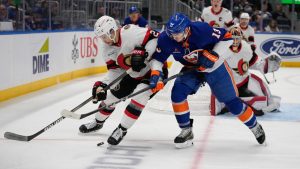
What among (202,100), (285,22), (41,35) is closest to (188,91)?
(202,100)

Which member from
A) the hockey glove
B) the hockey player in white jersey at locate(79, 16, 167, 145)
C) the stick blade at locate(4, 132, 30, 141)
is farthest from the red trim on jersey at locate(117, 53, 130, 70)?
the stick blade at locate(4, 132, 30, 141)

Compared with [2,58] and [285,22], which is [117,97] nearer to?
[2,58]

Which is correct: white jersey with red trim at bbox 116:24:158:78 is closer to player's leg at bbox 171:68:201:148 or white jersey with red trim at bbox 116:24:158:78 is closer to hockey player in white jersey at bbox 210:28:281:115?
player's leg at bbox 171:68:201:148

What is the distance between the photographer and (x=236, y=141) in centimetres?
467

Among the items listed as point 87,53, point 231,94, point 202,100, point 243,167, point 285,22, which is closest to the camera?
point 243,167

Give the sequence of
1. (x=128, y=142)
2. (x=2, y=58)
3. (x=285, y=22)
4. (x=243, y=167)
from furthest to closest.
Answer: (x=285, y=22) < (x=2, y=58) < (x=128, y=142) < (x=243, y=167)

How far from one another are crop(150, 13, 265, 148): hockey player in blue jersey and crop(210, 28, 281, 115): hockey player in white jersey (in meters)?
1.48

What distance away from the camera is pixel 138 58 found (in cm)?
414

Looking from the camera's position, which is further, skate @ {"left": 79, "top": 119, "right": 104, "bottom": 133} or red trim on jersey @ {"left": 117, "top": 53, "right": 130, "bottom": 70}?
skate @ {"left": 79, "top": 119, "right": 104, "bottom": 133}

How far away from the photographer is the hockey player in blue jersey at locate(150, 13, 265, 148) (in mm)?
4055

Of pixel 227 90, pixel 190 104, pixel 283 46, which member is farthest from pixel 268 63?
pixel 283 46

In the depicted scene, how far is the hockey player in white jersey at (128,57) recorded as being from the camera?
13.9 feet

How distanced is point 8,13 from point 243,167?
15.8ft

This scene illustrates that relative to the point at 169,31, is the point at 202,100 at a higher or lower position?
lower
